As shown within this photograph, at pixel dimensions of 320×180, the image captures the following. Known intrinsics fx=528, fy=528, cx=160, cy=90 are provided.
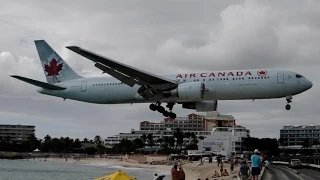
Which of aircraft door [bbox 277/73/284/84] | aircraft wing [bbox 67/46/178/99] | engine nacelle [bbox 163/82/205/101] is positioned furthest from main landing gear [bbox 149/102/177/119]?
aircraft door [bbox 277/73/284/84]

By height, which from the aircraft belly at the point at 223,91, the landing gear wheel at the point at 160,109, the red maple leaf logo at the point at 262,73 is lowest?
the landing gear wheel at the point at 160,109

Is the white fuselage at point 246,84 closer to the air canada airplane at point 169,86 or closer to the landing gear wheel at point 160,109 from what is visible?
the air canada airplane at point 169,86

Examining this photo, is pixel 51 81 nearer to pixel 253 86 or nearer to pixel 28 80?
pixel 28 80

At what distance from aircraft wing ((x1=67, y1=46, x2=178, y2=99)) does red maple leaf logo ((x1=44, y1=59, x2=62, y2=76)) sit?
12493 millimetres

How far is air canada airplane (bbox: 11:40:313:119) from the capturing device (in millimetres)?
42875

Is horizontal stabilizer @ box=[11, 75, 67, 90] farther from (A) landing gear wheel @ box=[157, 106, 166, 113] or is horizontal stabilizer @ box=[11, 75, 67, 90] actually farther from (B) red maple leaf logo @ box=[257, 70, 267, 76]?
(B) red maple leaf logo @ box=[257, 70, 267, 76]

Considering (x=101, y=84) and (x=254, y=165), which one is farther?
(x=101, y=84)

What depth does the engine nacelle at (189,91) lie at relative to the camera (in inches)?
1741

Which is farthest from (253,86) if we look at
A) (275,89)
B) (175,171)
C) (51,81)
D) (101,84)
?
(51,81)

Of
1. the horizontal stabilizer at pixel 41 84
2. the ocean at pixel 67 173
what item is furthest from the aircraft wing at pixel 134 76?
the ocean at pixel 67 173

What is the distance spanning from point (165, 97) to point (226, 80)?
6.45m

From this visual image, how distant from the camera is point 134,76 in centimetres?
4572

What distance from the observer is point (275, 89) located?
42750 mm

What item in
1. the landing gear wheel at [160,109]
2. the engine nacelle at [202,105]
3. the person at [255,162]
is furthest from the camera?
the landing gear wheel at [160,109]
